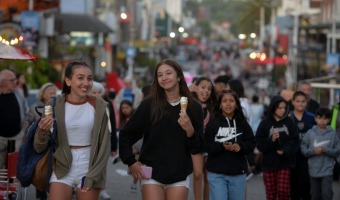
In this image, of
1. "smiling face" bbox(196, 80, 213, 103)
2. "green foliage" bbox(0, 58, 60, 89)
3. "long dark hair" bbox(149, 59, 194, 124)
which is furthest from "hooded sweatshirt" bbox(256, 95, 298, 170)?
"green foliage" bbox(0, 58, 60, 89)

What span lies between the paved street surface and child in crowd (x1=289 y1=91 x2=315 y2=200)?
1.84m

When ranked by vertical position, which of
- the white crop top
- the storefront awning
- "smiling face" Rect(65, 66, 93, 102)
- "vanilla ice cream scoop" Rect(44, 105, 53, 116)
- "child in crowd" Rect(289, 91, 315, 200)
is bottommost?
"child in crowd" Rect(289, 91, 315, 200)

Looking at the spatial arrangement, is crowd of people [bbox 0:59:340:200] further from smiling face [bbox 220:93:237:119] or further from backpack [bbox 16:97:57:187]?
backpack [bbox 16:97:57:187]

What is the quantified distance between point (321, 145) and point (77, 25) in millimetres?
31343

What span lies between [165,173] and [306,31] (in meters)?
49.4

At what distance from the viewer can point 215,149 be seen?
908 cm

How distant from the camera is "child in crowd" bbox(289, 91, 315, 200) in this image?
38.7 ft

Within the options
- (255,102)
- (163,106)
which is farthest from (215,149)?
(255,102)

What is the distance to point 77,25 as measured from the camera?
41.8 metres

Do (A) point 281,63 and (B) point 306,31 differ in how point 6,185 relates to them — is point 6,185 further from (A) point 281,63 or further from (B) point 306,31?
(A) point 281,63

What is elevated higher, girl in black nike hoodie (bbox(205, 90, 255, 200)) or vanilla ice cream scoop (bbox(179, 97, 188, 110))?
vanilla ice cream scoop (bbox(179, 97, 188, 110))

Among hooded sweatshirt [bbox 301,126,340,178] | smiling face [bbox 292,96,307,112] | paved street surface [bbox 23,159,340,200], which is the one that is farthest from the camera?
paved street surface [bbox 23,159,340,200]

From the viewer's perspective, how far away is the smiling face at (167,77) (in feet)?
24.5

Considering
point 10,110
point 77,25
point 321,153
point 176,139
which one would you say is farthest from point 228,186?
point 77,25
